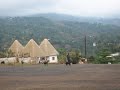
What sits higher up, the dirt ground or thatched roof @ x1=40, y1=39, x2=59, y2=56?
thatched roof @ x1=40, y1=39, x2=59, y2=56

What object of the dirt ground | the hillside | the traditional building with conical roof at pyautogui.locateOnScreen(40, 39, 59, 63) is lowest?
the dirt ground

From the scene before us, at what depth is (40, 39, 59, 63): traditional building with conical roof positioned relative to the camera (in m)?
60.4

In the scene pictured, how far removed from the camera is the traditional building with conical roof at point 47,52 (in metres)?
60.4

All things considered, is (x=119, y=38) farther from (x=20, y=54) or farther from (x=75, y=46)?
(x=20, y=54)

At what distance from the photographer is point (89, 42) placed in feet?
328

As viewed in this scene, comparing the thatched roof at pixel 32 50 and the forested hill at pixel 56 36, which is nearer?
the thatched roof at pixel 32 50

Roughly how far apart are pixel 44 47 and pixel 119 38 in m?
47.9

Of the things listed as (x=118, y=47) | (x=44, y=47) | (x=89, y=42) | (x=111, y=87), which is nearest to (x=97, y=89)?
(x=111, y=87)

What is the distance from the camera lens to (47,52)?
6169 centimetres

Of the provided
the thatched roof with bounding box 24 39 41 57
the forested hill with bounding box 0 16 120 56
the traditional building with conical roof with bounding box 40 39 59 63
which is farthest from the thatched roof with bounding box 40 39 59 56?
the forested hill with bounding box 0 16 120 56

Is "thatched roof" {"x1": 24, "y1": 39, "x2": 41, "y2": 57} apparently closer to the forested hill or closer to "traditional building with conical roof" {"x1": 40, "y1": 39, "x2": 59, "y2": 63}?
"traditional building with conical roof" {"x1": 40, "y1": 39, "x2": 59, "y2": 63}

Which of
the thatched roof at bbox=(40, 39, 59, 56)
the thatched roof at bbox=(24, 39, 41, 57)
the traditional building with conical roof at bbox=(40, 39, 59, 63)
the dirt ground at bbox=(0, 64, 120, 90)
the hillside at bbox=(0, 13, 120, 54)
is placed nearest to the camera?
the dirt ground at bbox=(0, 64, 120, 90)

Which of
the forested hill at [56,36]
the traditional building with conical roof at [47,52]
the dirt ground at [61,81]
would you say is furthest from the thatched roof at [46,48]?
the dirt ground at [61,81]

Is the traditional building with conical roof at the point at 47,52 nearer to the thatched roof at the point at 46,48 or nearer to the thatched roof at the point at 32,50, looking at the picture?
the thatched roof at the point at 46,48
